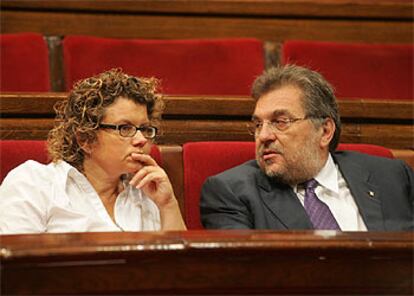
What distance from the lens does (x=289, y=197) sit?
767 mm

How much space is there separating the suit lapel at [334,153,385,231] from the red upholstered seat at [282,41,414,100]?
248 millimetres

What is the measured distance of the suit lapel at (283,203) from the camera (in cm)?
74

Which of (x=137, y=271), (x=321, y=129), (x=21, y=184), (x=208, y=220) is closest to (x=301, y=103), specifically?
(x=321, y=129)

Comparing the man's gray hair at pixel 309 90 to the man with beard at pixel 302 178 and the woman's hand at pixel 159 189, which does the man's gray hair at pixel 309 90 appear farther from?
the woman's hand at pixel 159 189

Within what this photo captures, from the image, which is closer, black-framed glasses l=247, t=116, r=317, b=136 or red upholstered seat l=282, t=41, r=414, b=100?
black-framed glasses l=247, t=116, r=317, b=136

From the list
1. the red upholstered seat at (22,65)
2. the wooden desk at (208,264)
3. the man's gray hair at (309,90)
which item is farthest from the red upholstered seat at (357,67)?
the wooden desk at (208,264)

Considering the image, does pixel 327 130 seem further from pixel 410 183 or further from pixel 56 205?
pixel 56 205

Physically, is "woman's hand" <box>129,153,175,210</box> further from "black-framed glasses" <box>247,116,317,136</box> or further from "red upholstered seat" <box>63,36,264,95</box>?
"red upholstered seat" <box>63,36,264,95</box>

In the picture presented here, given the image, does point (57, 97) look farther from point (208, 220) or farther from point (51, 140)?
point (208, 220)

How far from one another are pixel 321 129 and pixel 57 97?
0.92 feet

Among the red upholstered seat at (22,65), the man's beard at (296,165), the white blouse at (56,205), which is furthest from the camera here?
the red upholstered seat at (22,65)

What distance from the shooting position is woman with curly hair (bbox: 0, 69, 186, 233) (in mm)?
685

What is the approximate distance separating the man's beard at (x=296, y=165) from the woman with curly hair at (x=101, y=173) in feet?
0.38

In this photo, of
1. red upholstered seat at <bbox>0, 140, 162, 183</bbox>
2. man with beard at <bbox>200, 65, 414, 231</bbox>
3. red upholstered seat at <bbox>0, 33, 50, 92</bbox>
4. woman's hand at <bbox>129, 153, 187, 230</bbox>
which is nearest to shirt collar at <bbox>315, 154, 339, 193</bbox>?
man with beard at <bbox>200, 65, 414, 231</bbox>
